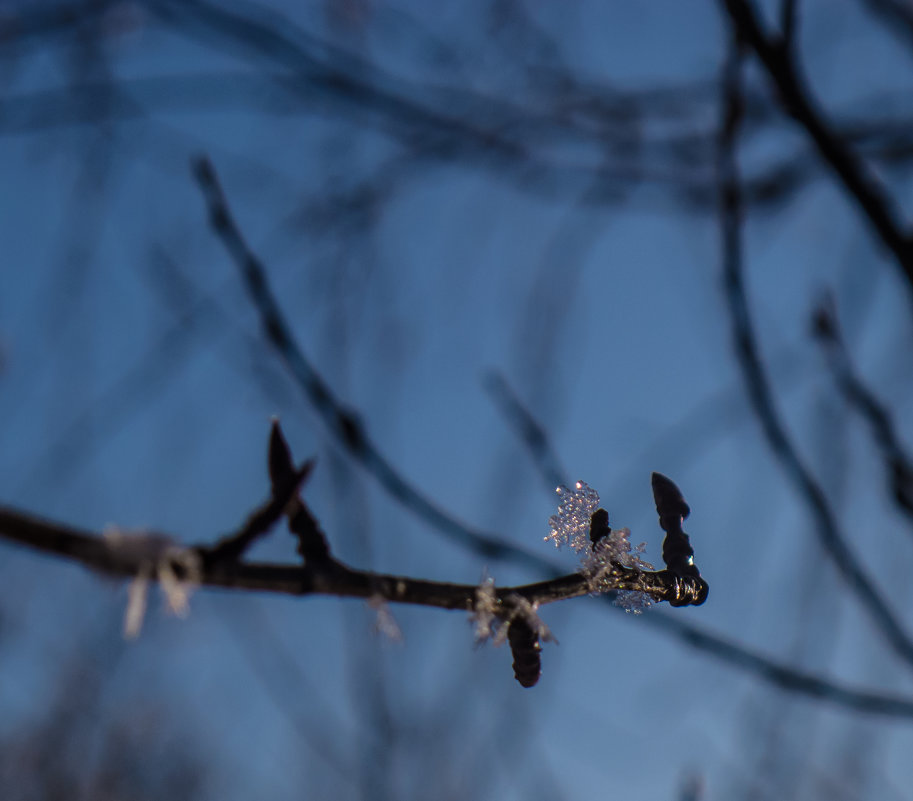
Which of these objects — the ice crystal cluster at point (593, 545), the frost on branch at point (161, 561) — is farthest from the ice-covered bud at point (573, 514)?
the frost on branch at point (161, 561)

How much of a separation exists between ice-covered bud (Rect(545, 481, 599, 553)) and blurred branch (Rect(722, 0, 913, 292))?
0.64m

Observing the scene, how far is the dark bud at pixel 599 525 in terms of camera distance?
453mm

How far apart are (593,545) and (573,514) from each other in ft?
0.32

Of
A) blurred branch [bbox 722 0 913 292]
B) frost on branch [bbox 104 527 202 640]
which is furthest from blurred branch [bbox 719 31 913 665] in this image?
frost on branch [bbox 104 527 202 640]

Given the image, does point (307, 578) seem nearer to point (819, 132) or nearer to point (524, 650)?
point (524, 650)

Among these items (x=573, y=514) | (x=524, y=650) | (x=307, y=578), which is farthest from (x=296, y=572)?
(x=573, y=514)

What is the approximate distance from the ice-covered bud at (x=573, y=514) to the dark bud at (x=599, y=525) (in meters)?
0.04

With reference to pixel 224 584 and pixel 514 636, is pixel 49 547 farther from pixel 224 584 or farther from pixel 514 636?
pixel 514 636

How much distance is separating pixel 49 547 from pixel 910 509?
1.12m

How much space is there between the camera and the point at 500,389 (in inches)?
43.0

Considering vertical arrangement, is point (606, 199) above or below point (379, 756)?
above

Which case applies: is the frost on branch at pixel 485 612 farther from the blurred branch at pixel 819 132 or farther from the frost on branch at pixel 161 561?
the blurred branch at pixel 819 132

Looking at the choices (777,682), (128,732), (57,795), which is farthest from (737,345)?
(128,732)

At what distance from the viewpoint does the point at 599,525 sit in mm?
459
